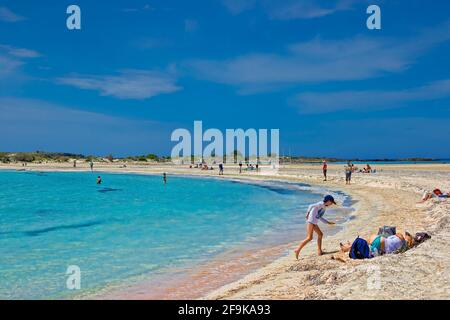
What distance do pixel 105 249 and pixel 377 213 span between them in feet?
36.2

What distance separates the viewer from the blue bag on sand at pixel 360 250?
873 centimetres

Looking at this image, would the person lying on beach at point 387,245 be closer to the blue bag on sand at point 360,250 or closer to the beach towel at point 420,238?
the blue bag on sand at point 360,250

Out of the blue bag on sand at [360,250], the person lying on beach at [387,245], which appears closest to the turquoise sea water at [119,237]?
the blue bag on sand at [360,250]

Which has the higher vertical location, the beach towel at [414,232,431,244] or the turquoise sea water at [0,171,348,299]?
the beach towel at [414,232,431,244]

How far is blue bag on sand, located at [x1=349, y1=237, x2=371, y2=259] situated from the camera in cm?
873

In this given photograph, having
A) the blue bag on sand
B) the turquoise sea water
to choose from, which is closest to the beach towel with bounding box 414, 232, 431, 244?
the blue bag on sand

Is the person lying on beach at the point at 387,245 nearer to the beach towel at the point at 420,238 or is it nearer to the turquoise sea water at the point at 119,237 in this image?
the beach towel at the point at 420,238

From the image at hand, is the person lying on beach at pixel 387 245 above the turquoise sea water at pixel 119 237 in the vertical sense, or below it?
above

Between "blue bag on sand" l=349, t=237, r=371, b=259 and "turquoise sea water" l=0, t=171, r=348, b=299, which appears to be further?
"turquoise sea water" l=0, t=171, r=348, b=299

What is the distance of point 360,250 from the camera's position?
8.80 metres

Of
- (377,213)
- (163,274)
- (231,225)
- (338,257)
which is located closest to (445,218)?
(377,213)

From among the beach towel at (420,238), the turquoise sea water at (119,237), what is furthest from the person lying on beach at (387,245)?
the turquoise sea water at (119,237)

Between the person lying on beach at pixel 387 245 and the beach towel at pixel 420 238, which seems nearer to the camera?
the person lying on beach at pixel 387 245

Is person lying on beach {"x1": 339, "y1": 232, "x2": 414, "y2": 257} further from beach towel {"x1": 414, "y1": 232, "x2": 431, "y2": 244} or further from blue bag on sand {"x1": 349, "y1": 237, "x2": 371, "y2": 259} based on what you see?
beach towel {"x1": 414, "y1": 232, "x2": 431, "y2": 244}
